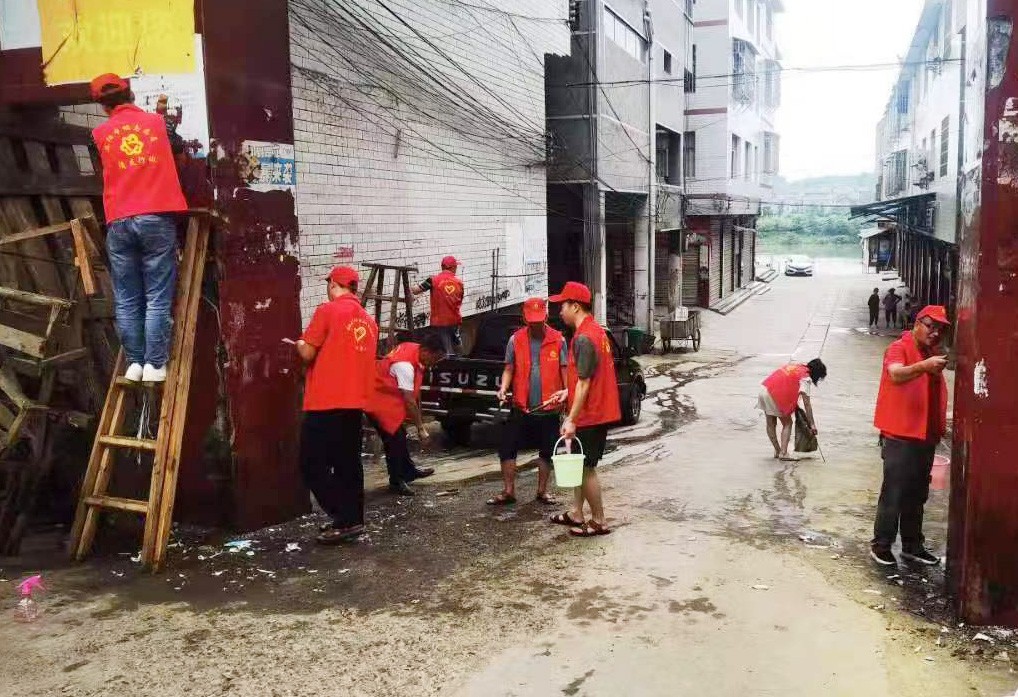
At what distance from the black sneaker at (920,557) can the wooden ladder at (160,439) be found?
480cm

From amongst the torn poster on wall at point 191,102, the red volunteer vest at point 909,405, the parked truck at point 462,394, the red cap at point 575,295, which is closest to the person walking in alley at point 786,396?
the parked truck at point 462,394

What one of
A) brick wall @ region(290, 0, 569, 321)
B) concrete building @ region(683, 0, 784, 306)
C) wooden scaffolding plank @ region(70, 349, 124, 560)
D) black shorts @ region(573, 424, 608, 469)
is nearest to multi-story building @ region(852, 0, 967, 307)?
concrete building @ region(683, 0, 784, 306)

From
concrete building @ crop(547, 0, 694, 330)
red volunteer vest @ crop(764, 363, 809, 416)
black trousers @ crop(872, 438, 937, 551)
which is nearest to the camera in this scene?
black trousers @ crop(872, 438, 937, 551)

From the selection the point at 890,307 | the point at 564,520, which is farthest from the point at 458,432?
the point at 890,307

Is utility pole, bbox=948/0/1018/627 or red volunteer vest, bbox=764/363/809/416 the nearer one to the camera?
utility pole, bbox=948/0/1018/627

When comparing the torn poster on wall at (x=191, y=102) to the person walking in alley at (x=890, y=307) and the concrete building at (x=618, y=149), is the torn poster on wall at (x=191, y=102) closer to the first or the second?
the concrete building at (x=618, y=149)

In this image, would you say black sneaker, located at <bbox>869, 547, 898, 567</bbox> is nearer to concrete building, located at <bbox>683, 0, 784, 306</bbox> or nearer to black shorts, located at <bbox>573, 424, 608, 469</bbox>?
black shorts, located at <bbox>573, 424, 608, 469</bbox>

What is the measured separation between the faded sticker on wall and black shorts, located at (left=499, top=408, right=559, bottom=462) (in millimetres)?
2618

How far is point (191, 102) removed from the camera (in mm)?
6195

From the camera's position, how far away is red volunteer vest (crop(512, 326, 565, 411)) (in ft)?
24.5

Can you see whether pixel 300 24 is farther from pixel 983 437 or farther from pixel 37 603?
pixel 983 437

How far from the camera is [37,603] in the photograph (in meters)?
5.15

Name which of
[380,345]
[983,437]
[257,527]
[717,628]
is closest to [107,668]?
[257,527]

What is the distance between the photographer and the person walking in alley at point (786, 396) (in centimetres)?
1042
